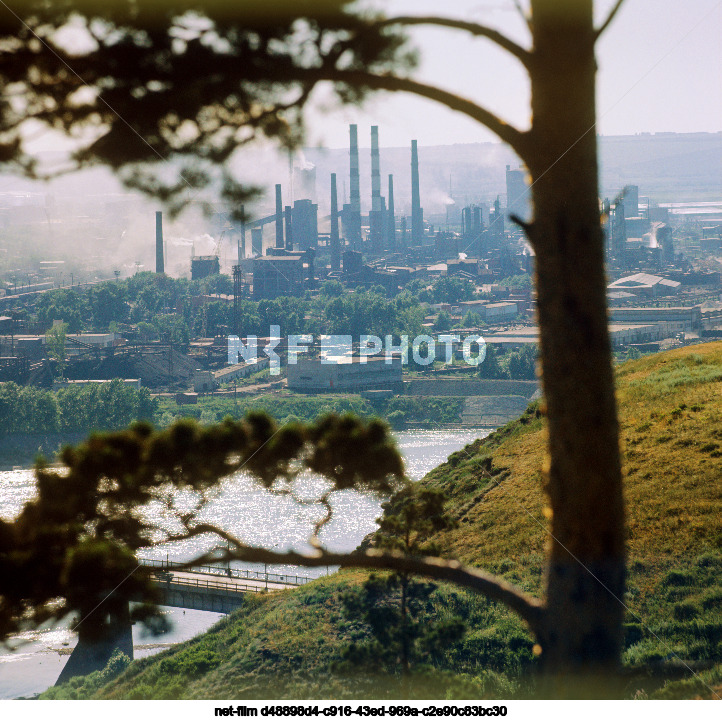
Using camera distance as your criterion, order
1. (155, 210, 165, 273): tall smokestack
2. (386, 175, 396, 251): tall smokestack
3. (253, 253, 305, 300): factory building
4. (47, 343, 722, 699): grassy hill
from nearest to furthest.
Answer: (47, 343, 722, 699): grassy hill → (155, 210, 165, 273): tall smokestack → (253, 253, 305, 300): factory building → (386, 175, 396, 251): tall smokestack

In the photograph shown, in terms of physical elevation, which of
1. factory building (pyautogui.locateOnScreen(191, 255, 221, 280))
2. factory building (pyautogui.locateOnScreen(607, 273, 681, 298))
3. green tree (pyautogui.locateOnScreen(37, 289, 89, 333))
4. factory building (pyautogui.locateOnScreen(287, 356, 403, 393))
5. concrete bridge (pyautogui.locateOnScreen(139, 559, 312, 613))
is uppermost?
factory building (pyautogui.locateOnScreen(191, 255, 221, 280))

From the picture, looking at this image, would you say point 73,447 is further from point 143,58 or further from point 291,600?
point 143,58

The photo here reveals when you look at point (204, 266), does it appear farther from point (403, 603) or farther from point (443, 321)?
point (403, 603)

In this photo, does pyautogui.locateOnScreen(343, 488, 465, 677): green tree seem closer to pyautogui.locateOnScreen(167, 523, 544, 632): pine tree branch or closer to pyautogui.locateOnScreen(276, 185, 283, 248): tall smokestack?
pyautogui.locateOnScreen(167, 523, 544, 632): pine tree branch

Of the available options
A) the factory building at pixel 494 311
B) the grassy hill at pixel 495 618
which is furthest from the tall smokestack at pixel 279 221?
the grassy hill at pixel 495 618

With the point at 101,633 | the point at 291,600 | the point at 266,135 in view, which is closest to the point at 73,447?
the point at 101,633

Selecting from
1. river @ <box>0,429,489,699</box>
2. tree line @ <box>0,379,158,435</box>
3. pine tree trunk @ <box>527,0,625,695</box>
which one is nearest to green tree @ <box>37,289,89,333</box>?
tree line @ <box>0,379,158,435</box>
